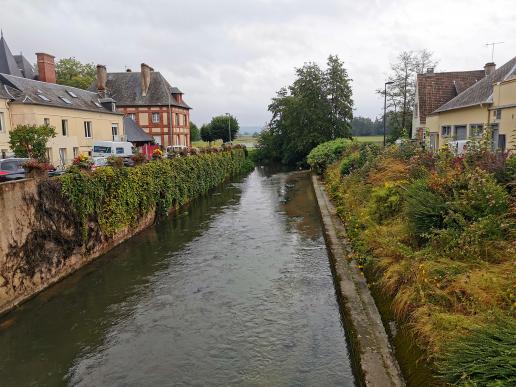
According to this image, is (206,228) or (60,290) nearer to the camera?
(60,290)

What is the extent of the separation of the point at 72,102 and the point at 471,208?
117ft

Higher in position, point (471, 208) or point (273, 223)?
point (471, 208)

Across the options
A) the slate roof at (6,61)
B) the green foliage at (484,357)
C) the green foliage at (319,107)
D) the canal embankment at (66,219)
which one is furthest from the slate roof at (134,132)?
the green foliage at (484,357)

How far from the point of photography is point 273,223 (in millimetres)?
18391

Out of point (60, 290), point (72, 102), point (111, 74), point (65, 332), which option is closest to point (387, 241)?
point (65, 332)

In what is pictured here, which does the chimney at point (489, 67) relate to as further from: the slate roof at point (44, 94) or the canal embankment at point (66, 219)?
the slate roof at point (44, 94)

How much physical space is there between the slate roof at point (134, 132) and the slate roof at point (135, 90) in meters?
4.15

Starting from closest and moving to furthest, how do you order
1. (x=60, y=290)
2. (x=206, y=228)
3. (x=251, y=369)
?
1. (x=251, y=369)
2. (x=60, y=290)
3. (x=206, y=228)

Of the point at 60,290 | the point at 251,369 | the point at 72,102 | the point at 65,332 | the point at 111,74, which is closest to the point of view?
the point at 251,369

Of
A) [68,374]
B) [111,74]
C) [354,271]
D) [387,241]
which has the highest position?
[111,74]

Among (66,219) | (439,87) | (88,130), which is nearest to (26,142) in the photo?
(66,219)

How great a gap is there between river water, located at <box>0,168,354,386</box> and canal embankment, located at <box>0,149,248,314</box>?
50cm

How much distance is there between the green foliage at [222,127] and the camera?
256 ft

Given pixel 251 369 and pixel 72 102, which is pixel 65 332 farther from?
pixel 72 102
